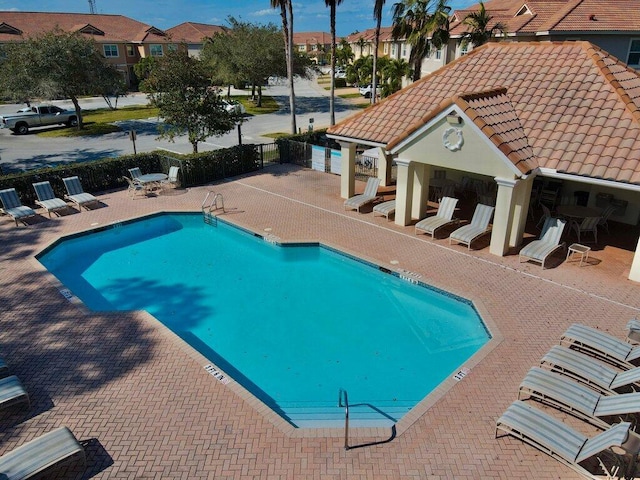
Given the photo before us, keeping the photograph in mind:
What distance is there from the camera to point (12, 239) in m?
17.5

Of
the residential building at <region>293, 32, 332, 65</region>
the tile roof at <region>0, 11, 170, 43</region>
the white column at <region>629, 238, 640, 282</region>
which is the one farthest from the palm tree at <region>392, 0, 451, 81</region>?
the residential building at <region>293, 32, 332, 65</region>

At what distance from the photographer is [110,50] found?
2478 inches

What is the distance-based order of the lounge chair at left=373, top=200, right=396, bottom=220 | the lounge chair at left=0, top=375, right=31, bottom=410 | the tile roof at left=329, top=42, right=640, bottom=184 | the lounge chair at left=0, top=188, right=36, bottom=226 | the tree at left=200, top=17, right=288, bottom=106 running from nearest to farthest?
the lounge chair at left=0, top=375, right=31, bottom=410
the tile roof at left=329, top=42, right=640, bottom=184
the lounge chair at left=0, top=188, right=36, bottom=226
the lounge chair at left=373, top=200, right=396, bottom=220
the tree at left=200, top=17, right=288, bottom=106

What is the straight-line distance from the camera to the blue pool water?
10812 mm

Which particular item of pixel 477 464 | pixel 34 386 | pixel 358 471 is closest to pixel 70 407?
pixel 34 386

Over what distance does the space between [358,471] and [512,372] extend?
14.5 ft

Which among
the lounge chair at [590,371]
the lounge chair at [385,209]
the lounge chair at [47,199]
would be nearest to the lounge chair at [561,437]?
the lounge chair at [590,371]

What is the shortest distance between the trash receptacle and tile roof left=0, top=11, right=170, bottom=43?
5561 cm

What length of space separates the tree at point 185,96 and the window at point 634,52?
24537 mm

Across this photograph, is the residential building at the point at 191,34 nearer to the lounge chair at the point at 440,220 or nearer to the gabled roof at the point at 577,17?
the gabled roof at the point at 577,17

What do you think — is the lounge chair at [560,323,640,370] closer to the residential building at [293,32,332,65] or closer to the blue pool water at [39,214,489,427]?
the blue pool water at [39,214,489,427]

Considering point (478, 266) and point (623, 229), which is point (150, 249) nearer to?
point (478, 266)

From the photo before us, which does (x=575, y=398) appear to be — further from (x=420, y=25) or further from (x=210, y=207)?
(x=420, y=25)

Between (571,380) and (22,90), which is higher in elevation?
(22,90)
